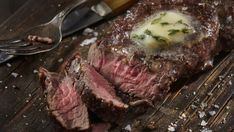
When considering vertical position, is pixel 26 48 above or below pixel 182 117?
above

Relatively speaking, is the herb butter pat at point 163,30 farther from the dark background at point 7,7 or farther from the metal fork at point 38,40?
the dark background at point 7,7

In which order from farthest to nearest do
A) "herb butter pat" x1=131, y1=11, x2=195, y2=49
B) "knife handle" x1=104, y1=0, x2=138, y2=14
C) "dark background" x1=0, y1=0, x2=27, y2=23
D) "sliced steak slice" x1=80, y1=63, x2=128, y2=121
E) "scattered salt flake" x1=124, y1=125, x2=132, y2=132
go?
1. "dark background" x1=0, y1=0, x2=27, y2=23
2. "knife handle" x1=104, y1=0, x2=138, y2=14
3. "herb butter pat" x1=131, y1=11, x2=195, y2=49
4. "scattered salt flake" x1=124, y1=125, x2=132, y2=132
5. "sliced steak slice" x1=80, y1=63, x2=128, y2=121

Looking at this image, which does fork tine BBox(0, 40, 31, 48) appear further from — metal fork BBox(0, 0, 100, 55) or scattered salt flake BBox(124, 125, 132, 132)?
scattered salt flake BBox(124, 125, 132, 132)

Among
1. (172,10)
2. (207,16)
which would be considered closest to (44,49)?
(172,10)

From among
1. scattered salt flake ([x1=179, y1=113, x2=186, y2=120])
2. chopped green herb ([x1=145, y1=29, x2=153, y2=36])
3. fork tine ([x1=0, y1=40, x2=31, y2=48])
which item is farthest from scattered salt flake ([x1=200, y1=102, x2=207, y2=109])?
fork tine ([x1=0, y1=40, x2=31, y2=48])

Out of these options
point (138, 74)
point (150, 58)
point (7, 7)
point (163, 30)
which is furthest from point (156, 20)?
point (7, 7)

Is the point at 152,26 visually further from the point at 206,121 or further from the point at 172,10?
the point at 206,121
